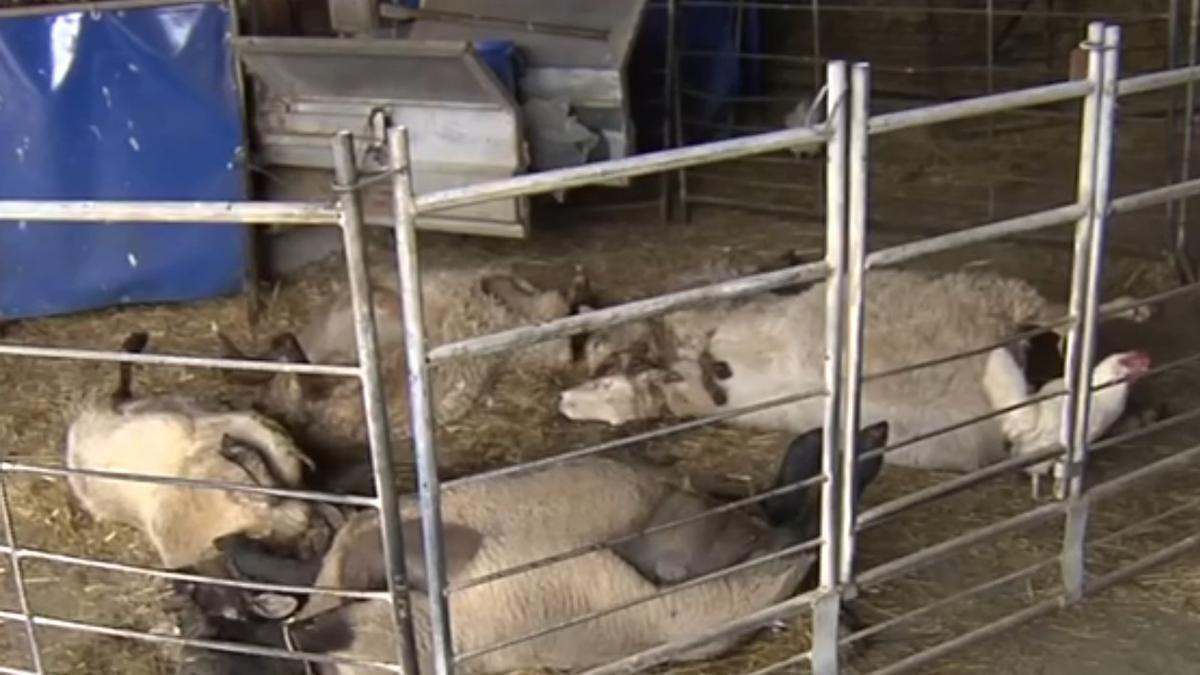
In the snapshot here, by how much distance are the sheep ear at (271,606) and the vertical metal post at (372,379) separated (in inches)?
30.4

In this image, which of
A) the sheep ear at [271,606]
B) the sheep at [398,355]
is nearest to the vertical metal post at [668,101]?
the sheep at [398,355]

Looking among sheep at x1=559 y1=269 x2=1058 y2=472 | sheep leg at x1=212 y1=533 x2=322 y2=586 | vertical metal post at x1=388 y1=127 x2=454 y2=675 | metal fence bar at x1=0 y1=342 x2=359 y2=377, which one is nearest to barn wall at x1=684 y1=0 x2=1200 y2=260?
sheep at x1=559 y1=269 x2=1058 y2=472

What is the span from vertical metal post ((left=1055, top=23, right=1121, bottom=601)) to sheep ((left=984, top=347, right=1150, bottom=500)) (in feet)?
1.60

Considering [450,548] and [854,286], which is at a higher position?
[854,286]

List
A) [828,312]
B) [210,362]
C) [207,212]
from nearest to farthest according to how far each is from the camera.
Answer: [207,212], [210,362], [828,312]

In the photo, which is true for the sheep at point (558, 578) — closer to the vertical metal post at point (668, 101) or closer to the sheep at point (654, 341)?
the sheep at point (654, 341)

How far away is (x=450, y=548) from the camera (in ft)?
13.0

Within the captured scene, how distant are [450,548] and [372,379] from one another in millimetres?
1110

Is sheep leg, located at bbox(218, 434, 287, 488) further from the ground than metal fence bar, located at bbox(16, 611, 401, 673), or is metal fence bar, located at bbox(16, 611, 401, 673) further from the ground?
metal fence bar, located at bbox(16, 611, 401, 673)

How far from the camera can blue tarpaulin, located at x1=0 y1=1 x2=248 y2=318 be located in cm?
665

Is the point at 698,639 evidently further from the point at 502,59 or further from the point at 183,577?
the point at 502,59

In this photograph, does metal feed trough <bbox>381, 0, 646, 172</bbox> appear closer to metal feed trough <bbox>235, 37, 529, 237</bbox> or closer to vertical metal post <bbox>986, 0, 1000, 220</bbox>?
metal feed trough <bbox>235, 37, 529, 237</bbox>

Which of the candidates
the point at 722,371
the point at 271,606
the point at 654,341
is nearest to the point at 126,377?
A: the point at 271,606

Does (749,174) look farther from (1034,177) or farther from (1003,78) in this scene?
(1003,78)
